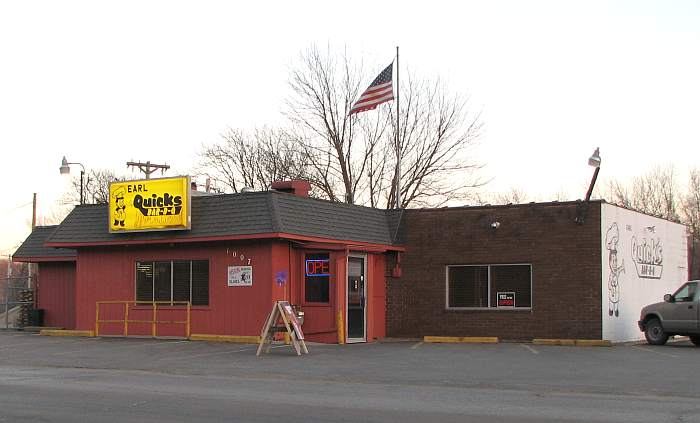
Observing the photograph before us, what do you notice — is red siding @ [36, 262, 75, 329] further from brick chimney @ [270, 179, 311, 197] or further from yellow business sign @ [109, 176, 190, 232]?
brick chimney @ [270, 179, 311, 197]

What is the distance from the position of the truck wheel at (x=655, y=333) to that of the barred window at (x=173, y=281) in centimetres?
1238

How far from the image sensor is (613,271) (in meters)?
24.8

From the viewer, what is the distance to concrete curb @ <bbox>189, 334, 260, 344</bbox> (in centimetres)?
2336

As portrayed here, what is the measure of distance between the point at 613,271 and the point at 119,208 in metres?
14.5

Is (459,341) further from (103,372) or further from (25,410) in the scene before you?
(25,410)

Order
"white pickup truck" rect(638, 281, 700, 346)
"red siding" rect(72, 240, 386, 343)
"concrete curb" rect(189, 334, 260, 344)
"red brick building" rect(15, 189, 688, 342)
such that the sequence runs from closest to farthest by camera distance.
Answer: "white pickup truck" rect(638, 281, 700, 346)
"concrete curb" rect(189, 334, 260, 344)
"red siding" rect(72, 240, 386, 343)
"red brick building" rect(15, 189, 688, 342)

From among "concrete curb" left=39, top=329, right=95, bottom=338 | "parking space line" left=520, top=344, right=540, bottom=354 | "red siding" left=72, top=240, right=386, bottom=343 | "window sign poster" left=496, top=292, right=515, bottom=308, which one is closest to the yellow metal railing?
"red siding" left=72, top=240, right=386, bottom=343

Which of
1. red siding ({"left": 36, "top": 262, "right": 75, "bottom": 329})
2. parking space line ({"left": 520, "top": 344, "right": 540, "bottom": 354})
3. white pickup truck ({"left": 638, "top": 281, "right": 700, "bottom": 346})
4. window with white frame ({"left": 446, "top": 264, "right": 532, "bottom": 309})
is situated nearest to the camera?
parking space line ({"left": 520, "top": 344, "right": 540, "bottom": 354})

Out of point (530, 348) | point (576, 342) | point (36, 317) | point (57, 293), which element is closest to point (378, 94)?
point (576, 342)

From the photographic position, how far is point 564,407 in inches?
465

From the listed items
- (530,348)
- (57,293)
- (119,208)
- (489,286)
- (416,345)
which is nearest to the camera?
(530,348)

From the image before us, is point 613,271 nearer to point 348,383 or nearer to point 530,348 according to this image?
point 530,348

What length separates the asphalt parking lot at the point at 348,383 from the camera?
1118 cm

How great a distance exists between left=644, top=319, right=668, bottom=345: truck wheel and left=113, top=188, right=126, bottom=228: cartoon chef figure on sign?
1528 cm
